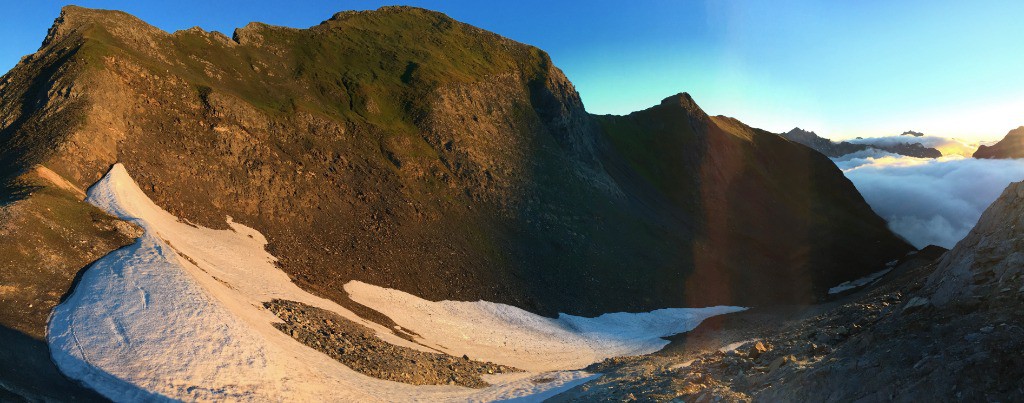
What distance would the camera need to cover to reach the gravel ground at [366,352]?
105 feet

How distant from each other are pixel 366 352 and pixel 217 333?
9274 millimetres

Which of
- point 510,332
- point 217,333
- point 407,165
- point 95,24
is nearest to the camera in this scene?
point 217,333

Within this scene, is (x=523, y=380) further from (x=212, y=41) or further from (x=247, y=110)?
(x=212, y=41)

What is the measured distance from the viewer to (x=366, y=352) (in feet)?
110

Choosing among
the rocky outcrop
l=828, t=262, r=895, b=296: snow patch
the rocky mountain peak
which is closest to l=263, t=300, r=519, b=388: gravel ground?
the rocky outcrop

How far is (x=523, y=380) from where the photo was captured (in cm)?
3769

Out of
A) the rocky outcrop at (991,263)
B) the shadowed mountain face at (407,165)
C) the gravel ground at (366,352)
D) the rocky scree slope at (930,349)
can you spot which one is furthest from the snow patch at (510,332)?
the rocky outcrop at (991,263)

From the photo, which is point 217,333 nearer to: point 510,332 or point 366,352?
point 366,352

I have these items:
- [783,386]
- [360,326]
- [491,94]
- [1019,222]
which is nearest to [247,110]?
[360,326]

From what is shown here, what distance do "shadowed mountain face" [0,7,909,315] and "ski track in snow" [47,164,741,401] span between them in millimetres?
3689

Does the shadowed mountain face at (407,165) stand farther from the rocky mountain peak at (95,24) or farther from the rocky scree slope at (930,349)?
the rocky scree slope at (930,349)

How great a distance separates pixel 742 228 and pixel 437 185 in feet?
228

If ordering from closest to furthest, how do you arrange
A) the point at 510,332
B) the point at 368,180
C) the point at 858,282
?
the point at 510,332
the point at 368,180
the point at 858,282

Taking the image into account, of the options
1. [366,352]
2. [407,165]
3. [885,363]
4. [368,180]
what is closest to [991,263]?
[885,363]
